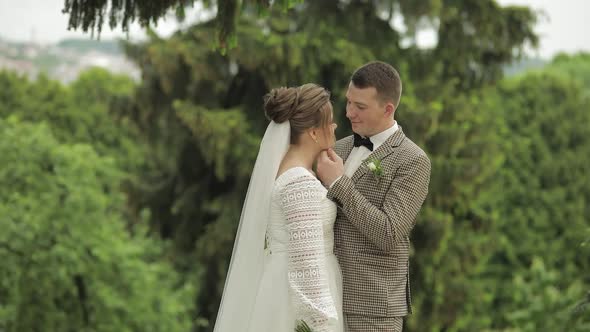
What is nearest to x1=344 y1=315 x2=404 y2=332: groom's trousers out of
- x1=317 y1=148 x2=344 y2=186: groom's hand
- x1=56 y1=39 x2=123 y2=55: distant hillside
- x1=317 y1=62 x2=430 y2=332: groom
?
x1=317 y1=62 x2=430 y2=332: groom

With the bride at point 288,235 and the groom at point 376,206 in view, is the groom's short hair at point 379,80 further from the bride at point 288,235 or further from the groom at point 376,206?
the bride at point 288,235

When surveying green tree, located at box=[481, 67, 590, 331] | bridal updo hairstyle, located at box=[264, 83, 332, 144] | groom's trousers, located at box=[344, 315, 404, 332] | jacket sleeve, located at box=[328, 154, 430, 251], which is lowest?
green tree, located at box=[481, 67, 590, 331]

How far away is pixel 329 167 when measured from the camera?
176 inches

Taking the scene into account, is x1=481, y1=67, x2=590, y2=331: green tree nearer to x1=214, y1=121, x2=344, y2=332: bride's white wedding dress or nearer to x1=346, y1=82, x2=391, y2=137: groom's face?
x1=346, y1=82, x2=391, y2=137: groom's face

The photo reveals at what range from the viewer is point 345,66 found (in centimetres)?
1561

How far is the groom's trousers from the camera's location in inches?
175

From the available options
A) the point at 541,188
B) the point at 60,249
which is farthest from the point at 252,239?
the point at 541,188

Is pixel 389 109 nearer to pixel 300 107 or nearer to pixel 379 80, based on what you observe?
pixel 379 80

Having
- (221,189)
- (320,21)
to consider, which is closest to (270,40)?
(320,21)

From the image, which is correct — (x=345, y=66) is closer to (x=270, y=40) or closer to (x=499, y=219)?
(x=270, y=40)

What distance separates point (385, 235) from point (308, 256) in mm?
352

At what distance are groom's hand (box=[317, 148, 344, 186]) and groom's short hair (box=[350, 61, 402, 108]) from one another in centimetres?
34

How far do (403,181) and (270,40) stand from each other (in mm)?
11416

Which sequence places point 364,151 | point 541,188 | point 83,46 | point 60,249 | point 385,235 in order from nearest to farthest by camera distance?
point 385,235
point 364,151
point 60,249
point 541,188
point 83,46
